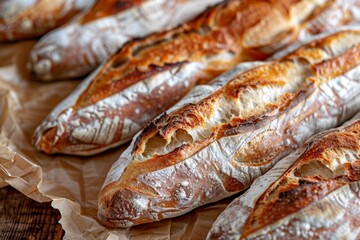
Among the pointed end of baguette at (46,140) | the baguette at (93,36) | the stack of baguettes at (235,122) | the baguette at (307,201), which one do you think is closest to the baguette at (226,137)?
the stack of baguettes at (235,122)

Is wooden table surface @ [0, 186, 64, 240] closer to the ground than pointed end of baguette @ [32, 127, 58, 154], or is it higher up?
closer to the ground

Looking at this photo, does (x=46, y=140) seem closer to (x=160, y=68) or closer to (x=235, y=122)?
(x=160, y=68)

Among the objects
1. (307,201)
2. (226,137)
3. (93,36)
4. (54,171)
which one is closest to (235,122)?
(226,137)

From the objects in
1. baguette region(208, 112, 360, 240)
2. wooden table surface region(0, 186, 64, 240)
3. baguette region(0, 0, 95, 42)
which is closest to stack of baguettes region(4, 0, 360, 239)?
baguette region(208, 112, 360, 240)

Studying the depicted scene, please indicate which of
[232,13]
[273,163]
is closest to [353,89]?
[273,163]

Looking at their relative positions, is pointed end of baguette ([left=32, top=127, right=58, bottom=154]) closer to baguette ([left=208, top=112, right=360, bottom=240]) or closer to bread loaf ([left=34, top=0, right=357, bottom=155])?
bread loaf ([left=34, top=0, right=357, bottom=155])

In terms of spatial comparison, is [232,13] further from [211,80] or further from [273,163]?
[273,163]
